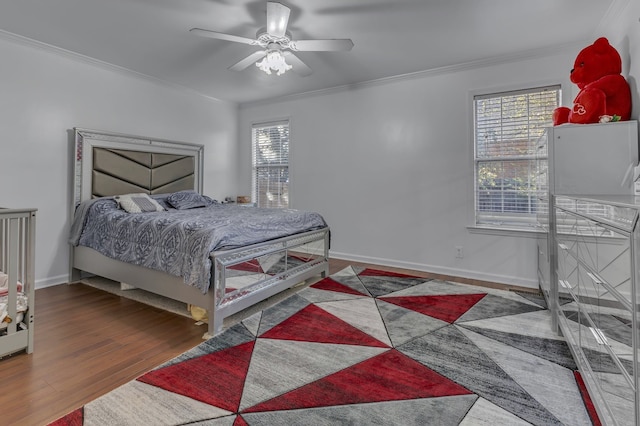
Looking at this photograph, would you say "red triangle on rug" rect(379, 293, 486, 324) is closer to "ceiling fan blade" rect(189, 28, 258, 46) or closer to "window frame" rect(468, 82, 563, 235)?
"window frame" rect(468, 82, 563, 235)

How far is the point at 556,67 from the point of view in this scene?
3254 millimetres

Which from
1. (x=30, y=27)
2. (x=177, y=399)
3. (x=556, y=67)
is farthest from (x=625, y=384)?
(x=30, y=27)

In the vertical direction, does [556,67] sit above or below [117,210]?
above

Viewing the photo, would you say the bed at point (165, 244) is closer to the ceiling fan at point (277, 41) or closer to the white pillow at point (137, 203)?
the white pillow at point (137, 203)

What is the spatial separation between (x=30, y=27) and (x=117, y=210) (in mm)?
1819

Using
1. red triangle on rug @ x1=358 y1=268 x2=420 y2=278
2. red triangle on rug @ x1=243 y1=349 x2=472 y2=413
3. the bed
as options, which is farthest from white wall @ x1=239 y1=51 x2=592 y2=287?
red triangle on rug @ x1=243 y1=349 x2=472 y2=413

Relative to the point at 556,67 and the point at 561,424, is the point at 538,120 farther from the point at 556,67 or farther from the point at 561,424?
the point at 561,424

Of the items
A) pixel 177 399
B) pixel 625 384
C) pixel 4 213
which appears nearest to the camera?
pixel 625 384

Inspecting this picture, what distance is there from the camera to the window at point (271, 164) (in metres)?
5.19

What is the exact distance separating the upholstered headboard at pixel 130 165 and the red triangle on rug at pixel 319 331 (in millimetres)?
2825

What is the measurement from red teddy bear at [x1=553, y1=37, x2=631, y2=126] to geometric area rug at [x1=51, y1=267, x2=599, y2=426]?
1639mm

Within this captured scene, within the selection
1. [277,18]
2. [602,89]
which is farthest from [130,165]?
[602,89]

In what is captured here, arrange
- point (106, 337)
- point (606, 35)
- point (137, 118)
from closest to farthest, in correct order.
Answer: point (106, 337)
point (606, 35)
point (137, 118)

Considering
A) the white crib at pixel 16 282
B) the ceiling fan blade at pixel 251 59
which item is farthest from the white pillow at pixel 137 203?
the ceiling fan blade at pixel 251 59
